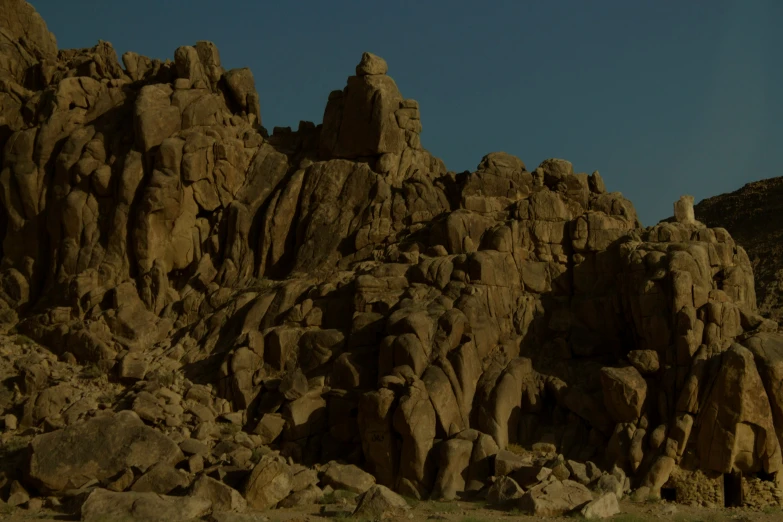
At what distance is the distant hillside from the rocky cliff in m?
18.8

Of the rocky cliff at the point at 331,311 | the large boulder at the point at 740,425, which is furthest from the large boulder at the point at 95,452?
the large boulder at the point at 740,425

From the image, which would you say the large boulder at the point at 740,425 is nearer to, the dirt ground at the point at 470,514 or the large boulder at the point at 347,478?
the dirt ground at the point at 470,514

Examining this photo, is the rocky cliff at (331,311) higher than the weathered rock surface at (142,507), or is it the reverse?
the rocky cliff at (331,311)

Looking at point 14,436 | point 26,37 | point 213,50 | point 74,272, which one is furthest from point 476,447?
point 26,37

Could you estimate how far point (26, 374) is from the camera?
161ft

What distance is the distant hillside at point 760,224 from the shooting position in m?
68.6

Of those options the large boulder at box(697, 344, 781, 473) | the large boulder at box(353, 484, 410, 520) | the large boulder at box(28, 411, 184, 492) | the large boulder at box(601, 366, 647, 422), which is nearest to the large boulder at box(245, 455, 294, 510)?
the large boulder at box(353, 484, 410, 520)

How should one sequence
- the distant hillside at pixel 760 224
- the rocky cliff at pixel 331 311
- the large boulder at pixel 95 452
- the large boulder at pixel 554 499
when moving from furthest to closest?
the distant hillside at pixel 760 224 < the rocky cliff at pixel 331 311 < the large boulder at pixel 95 452 < the large boulder at pixel 554 499

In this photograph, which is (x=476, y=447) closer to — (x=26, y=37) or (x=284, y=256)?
(x=284, y=256)

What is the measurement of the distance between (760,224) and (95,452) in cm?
5175

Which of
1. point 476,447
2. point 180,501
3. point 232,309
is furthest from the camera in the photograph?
point 232,309

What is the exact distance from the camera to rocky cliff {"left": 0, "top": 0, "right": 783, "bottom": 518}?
137ft

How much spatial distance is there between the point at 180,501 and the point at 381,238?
759 inches

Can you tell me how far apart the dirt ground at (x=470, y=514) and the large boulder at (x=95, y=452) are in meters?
2.22
